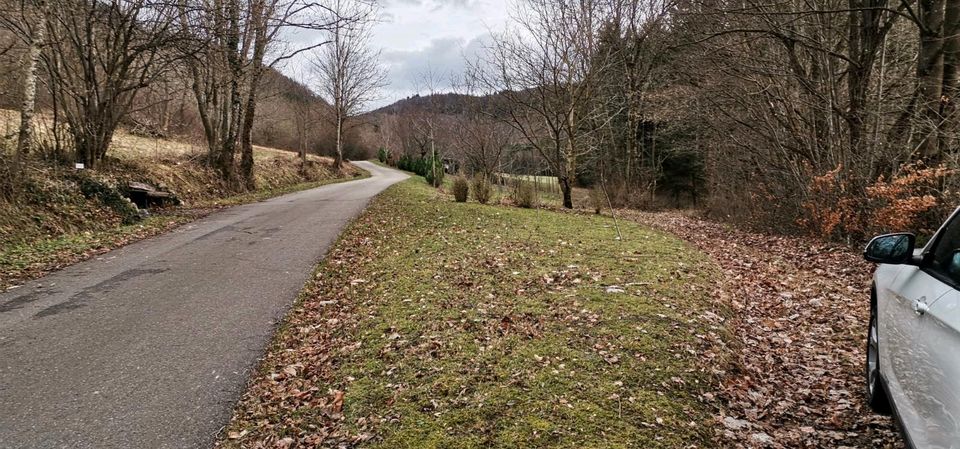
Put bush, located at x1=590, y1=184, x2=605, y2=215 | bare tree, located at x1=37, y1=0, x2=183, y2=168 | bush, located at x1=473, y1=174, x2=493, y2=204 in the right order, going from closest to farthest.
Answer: bare tree, located at x1=37, y1=0, x2=183, y2=168
bush, located at x1=473, y1=174, x2=493, y2=204
bush, located at x1=590, y1=184, x2=605, y2=215

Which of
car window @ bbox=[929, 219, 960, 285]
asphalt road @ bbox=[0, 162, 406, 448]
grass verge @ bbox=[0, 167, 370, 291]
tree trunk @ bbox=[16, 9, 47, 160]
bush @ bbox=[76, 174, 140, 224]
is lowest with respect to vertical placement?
asphalt road @ bbox=[0, 162, 406, 448]

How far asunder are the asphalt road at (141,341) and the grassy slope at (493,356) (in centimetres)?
34

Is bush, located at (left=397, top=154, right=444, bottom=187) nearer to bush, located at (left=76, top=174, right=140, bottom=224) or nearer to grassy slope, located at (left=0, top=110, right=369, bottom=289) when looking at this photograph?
grassy slope, located at (left=0, top=110, right=369, bottom=289)

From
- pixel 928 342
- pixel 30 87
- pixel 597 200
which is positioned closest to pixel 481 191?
pixel 597 200

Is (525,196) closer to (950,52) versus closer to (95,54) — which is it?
(950,52)

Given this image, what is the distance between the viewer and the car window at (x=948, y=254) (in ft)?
8.43

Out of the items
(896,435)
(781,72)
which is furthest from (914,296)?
(781,72)

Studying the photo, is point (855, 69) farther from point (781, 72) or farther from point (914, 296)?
point (914, 296)

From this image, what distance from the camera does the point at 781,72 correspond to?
11.7 m

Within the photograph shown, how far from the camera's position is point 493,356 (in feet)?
15.0

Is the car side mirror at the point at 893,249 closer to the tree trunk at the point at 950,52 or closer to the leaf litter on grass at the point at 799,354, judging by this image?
the leaf litter on grass at the point at 799,354

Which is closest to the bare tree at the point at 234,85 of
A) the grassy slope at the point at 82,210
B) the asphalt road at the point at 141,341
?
the grassy slope at the point at 82,210

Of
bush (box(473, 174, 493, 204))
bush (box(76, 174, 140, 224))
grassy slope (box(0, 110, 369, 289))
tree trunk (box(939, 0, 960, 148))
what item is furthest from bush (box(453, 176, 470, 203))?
tree trunk (box(939, 0, 960, 148))

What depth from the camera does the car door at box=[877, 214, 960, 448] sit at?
2129 mm
